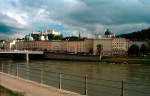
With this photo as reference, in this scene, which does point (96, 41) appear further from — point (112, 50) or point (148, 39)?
point (148, 39)

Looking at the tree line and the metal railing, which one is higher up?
the tree line

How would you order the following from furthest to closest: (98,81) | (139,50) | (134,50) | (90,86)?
1. (134,50)
2. (139,50)
3. (98,81)
4. (90,86)

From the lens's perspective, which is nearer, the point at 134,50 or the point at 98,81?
the point at 98,81

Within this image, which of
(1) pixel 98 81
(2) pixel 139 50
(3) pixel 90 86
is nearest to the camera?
(3) pixel 90 86

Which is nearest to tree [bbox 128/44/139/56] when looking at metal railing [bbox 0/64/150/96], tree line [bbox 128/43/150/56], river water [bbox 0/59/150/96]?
tree line [bbox 128/43/150/56]

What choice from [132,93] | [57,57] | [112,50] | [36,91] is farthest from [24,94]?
[112,50]

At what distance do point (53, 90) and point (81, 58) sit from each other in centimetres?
13408

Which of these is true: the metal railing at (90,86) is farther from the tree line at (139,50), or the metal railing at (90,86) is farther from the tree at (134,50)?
the tree line at (139,50)

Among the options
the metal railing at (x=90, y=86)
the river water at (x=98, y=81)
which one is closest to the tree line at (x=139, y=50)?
Answer: the river water at (x=98, y=81)

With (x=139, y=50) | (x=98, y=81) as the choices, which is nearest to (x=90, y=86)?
(x=98, y=81)

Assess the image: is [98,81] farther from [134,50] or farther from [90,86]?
[134,50]

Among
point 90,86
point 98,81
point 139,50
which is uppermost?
point 139,50

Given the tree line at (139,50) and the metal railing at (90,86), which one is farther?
the tree line at (139,50)

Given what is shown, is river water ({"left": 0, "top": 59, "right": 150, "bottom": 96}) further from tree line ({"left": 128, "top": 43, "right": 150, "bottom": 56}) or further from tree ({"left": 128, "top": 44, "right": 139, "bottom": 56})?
tree line ({"left": 128, "top": 43, "right": 150, "bottom": 56})
